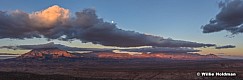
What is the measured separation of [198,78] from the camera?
537 feet

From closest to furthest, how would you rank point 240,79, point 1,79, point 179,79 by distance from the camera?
1. point 1,79
2. point 240,79
3. point 179,79

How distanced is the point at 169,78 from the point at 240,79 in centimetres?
3675

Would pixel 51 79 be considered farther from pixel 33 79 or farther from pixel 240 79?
pixel 240 79

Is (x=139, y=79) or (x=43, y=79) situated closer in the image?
(x=43, y=79)

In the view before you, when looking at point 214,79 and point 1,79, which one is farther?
point 214,79

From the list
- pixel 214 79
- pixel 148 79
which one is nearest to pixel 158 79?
pixel 148 79

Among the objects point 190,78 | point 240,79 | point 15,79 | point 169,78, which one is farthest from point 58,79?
point 240,79

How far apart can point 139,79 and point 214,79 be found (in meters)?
39.8

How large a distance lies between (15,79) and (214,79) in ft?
315

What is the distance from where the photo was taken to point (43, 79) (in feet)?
486

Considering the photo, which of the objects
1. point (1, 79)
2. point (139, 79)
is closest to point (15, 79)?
point (1, 79)

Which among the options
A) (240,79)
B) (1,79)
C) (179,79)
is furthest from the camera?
(179,79)

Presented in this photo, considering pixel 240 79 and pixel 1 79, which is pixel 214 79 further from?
pixel 1 79

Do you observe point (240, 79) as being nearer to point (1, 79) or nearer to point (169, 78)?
point (169, 78)
